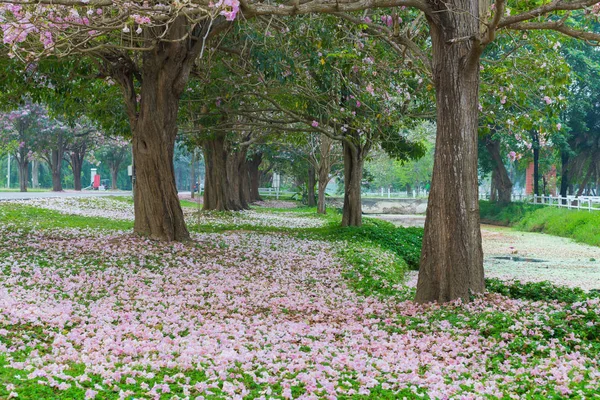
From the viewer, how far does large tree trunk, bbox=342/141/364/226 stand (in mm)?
24156

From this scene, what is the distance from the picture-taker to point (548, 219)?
35250 mm

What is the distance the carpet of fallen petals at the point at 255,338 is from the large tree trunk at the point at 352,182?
11523 mm

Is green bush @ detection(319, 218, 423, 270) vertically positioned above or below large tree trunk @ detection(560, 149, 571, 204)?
below

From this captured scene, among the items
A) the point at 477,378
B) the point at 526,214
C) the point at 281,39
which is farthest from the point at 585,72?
the point at 477,378

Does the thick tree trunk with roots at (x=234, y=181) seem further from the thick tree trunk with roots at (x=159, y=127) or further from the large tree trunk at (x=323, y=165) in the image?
the thick tree trunk with roots at (x=159, y=127)

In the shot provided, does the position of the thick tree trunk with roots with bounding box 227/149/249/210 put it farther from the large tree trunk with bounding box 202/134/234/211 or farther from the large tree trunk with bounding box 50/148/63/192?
the large tree trunk with bounding box 50/148/63/192

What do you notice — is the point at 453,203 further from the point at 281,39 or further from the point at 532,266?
the point at 532,266

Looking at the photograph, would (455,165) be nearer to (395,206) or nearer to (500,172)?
(500,172)

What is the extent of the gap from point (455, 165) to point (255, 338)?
4.09 meters

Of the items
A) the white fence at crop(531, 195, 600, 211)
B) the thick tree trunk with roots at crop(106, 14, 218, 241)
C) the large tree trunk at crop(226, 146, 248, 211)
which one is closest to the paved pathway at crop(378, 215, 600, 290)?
the white fence at crop(531, 195, 600, 211)

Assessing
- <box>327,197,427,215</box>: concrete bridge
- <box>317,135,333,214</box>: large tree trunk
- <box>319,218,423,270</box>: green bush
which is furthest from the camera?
<box>327,197,427,215</box>: concrete bridge

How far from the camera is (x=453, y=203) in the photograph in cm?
977

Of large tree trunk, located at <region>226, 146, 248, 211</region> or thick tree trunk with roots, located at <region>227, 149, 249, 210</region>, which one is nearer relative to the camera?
large tree trunk, located at <region>226, 146, 248, 211</region>

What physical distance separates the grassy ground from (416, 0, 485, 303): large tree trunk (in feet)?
61.3
